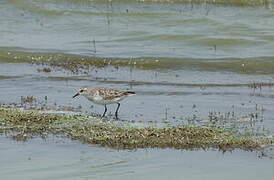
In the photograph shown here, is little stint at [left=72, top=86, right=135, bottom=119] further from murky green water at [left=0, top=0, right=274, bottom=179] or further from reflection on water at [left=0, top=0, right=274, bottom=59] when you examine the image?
reflection on water at [left=0, top=0, right=274, bottom=59]

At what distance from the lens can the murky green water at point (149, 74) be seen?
1023 centimetres

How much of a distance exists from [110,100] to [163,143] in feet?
9.19

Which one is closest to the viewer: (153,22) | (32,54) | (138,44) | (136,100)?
(136,100)

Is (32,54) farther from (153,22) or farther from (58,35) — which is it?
(153,22)

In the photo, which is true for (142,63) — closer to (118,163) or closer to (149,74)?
(149,74)

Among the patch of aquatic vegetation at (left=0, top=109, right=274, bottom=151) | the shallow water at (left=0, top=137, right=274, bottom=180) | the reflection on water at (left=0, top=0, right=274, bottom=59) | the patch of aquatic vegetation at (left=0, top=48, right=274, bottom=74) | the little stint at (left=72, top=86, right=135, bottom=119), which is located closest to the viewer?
the shallow water at (left=0, top=137, right=274, bottom=180)

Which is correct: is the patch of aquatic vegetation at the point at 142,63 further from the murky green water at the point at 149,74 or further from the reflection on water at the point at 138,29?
the reflection on water at the point at 138,29

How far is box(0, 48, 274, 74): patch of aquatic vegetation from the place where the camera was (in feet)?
63.8

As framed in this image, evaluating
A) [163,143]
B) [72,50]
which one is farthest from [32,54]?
[163,143]

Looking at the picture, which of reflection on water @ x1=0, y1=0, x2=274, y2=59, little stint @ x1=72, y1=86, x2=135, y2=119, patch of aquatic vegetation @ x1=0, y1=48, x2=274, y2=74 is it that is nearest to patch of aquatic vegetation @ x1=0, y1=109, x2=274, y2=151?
little stint @ x1=72, y1=86, x2=135, y2=119

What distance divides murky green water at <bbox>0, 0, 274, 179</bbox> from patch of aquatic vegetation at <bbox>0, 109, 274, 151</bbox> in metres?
0.32

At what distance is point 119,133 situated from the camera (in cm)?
1162

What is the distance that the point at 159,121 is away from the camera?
42.9 ft

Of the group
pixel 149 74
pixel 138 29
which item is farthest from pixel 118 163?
pixel 138 29
